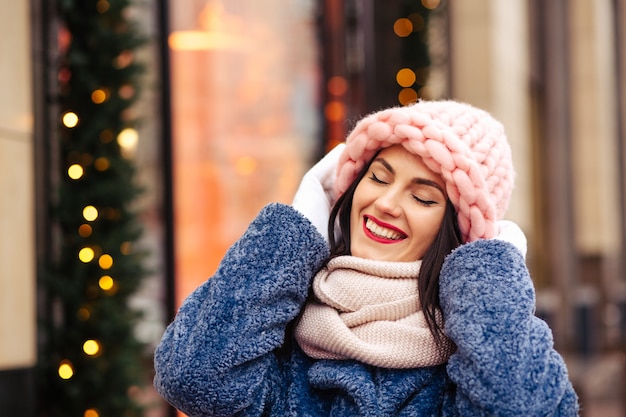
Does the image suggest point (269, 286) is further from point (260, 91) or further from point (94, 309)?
point (260, 91)

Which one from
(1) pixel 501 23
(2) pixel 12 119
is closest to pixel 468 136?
(2) pixel 12 119

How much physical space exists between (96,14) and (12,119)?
720 mm

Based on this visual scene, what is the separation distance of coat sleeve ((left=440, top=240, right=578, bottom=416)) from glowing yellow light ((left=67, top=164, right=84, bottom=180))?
282cm

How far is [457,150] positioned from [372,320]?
400 millimetres

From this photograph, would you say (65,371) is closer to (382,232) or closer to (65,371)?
(65,371)

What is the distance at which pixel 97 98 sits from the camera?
4.59 meters

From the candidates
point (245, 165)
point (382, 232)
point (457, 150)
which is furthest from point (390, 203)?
point (245, 165)

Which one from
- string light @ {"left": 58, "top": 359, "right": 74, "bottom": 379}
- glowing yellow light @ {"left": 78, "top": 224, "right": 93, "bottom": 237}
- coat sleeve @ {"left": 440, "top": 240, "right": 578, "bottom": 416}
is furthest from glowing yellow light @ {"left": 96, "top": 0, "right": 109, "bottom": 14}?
coat sleeve @ {"left": 440, "top": 240, "right": 578, "bottom": 416}

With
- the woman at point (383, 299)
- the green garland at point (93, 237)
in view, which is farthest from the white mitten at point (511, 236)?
the green garland at point (93, 237)

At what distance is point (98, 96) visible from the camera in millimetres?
4590

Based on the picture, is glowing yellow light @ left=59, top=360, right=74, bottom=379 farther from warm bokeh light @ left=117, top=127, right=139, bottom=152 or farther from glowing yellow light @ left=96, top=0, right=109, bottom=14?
glowing yellow light @ left=96, top=0, right=109, bottom=14

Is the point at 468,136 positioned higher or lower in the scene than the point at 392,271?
higher

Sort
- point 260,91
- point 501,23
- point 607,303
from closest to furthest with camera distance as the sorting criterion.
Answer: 1. point 260,91
2. point 501,23
3. point 607,303

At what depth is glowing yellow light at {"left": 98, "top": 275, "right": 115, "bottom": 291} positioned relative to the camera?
14.9 feet
